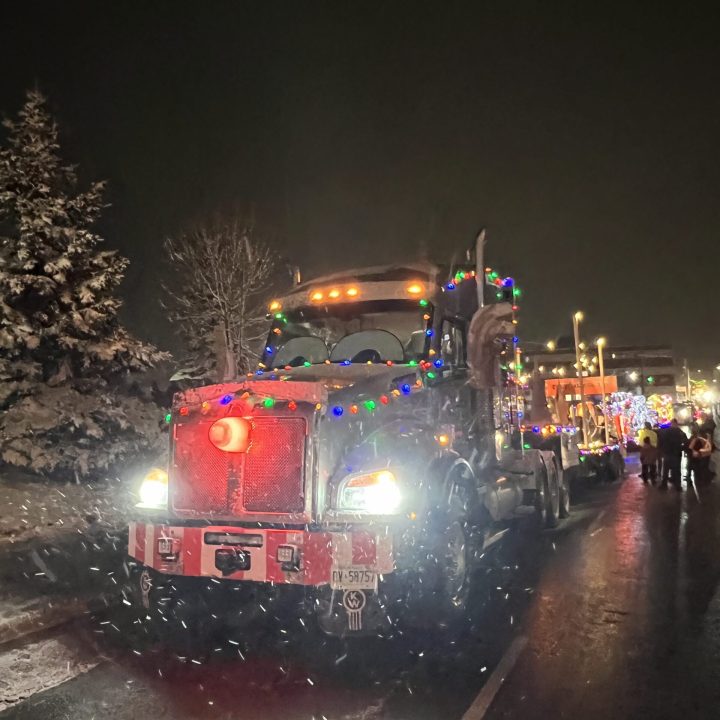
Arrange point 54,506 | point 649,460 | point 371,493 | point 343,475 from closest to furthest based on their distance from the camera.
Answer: point 371,493, point 343,475, point 54,506, point 649,460

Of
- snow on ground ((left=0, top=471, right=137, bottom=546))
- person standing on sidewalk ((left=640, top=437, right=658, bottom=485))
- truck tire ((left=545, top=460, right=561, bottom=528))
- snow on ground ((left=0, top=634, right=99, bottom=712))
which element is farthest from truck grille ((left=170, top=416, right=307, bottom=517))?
person standing on sidewalk ((left=640, top=437, right=658, bottom=485))

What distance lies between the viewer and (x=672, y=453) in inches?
651

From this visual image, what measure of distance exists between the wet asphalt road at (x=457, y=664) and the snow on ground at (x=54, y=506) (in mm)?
3899

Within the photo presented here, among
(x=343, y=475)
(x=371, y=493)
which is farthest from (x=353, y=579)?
(x=343, y=475)

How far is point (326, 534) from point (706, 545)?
21.4ft

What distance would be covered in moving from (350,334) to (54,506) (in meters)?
6.53

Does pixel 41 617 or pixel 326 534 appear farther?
pixel 41 617

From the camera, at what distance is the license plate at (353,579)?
4773mm

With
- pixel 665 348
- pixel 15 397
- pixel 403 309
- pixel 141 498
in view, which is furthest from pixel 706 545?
pixel 665 348

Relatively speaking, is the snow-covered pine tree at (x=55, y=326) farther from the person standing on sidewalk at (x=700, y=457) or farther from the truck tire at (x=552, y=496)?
the person standing on sidewalk at (x=700, y=457)

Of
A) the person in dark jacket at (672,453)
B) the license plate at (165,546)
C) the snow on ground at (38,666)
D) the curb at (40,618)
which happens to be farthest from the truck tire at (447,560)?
the person in dark jacket at (672,453)

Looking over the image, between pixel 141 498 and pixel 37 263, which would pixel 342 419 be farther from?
pixel 37 263

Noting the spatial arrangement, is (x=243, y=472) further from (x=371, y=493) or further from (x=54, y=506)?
(x=54, y=506)

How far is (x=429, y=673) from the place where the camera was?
461 centimetres
